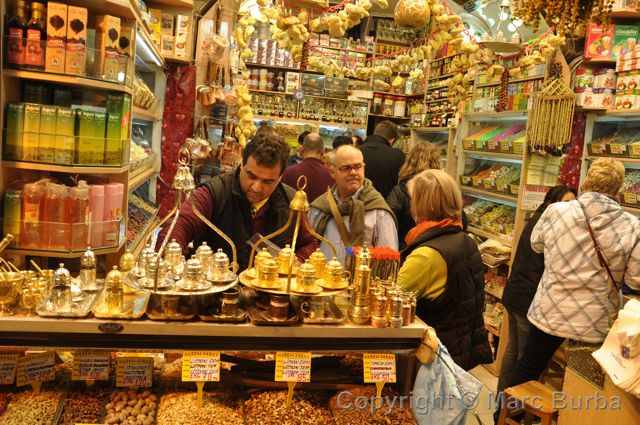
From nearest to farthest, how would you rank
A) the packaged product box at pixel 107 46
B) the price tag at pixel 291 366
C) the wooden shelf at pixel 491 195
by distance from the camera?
the price tag at pixel 291 366 → the packaged product box at pixel 107 46 → the wooden shelf at pixel 491 195

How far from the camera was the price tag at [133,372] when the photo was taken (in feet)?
6.43

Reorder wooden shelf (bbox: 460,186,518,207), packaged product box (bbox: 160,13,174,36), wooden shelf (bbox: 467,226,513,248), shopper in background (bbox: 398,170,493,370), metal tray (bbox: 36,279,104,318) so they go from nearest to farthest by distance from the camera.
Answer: metal tray (bbox: 36,279,104,318), shopper in background (bbox: 398,170,493,370), packaged product box (bbox: 160,13,174,36), wooden shelf (bbox: 467,226,513,248), wooden shelf (bbox: 460,186,518,207)

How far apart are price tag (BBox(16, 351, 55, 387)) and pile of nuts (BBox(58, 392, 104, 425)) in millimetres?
102

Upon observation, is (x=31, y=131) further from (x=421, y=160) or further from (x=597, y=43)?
(x=597, y=43)

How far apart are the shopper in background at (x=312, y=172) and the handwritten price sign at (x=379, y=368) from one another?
279 cm

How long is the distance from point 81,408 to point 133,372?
0.19 metres

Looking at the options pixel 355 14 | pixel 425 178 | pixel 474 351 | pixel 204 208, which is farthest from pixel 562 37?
pixel 204 208

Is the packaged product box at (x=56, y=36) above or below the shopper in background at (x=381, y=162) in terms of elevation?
above

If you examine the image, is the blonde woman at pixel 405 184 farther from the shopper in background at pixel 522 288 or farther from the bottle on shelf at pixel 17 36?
the bottle on shelf at pixel 17 36

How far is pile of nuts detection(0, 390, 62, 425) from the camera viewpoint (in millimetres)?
1809

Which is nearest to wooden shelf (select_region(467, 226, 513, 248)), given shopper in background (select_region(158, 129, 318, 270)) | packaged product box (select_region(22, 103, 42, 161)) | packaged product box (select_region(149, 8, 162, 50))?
shopper in background (select_region(158, 129, 318, 270))

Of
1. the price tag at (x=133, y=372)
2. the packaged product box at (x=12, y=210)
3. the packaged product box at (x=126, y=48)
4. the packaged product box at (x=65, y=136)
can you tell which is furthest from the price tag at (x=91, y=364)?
the packaged product box at (x=126, y=48)

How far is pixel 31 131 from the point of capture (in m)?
2.83

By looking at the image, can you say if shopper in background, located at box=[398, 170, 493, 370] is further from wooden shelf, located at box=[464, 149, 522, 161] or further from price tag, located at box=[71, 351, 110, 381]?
wooden shelf, located at box=[464, 149, 522, 161]
